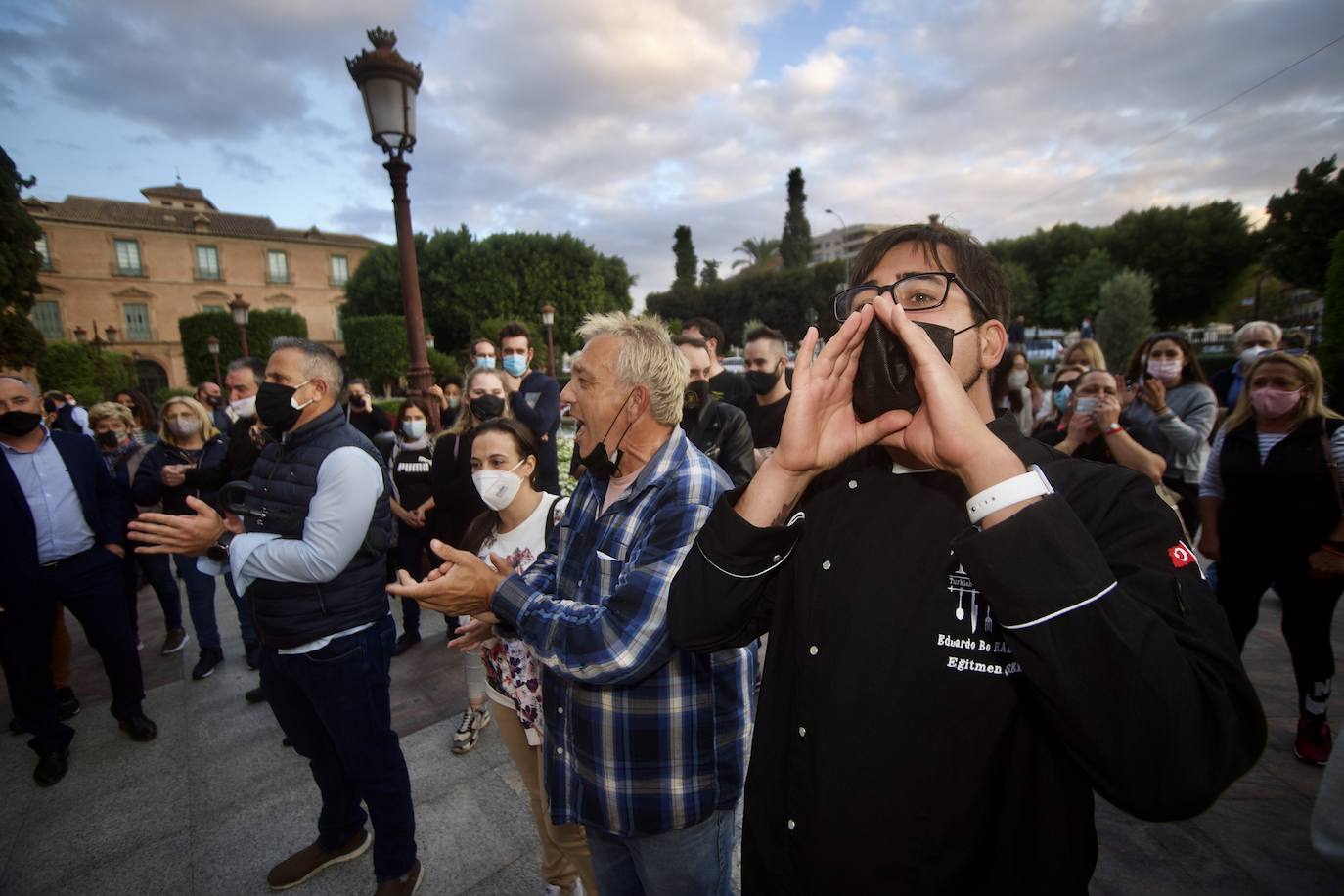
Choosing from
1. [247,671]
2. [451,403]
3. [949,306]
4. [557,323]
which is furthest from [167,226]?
[949,306]

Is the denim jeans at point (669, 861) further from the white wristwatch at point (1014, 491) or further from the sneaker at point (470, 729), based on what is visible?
the sneaker at point (470, 729)

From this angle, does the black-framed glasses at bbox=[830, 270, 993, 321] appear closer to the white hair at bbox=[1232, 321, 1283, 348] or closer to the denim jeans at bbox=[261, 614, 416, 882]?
the denim jeans at bbox=[261, 614, 416, 882]

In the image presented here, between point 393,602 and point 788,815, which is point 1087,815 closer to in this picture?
point 788,815

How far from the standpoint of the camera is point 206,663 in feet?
15.0

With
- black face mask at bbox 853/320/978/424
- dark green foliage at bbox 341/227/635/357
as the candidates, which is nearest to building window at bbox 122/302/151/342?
dark green foliage at bbox 341/227/635/357

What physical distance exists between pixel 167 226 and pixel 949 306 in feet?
187

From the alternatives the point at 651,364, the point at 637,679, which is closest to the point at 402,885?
the point at 637,679

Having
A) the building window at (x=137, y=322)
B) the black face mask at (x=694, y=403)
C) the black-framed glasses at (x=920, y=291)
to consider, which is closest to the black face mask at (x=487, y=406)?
the black face mask at (x=694, y=403)

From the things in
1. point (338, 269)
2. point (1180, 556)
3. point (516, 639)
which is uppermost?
point (338, 269)

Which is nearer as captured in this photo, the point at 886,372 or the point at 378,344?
the point at 886,372

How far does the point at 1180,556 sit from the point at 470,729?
12.0 feet

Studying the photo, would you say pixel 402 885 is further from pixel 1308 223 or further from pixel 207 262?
pixel 207 262

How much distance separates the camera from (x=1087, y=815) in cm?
108

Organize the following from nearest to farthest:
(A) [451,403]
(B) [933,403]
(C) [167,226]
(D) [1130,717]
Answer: (D) [1130,717] → (B) [933,403] → (A) [451,403] → (C) [167,226]
